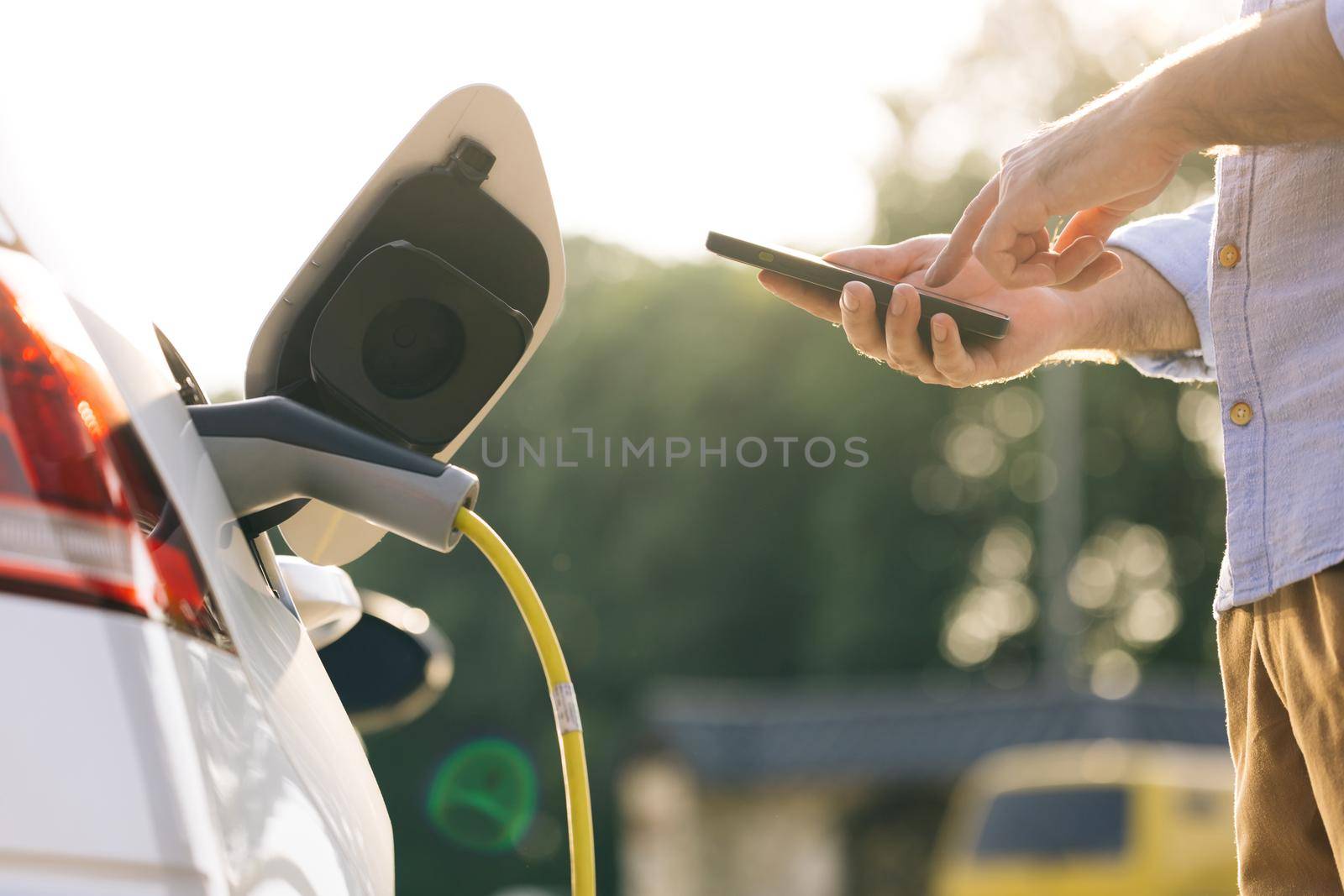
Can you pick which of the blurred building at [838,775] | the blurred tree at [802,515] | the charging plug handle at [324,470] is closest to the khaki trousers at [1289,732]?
the charging plug handle at [324,470]

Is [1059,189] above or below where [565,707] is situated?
above

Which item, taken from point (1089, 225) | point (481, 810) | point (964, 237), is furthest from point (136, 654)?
point (481, 810)

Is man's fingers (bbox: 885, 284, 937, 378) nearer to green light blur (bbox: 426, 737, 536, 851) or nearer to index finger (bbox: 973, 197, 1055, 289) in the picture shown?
index finger (bbox: 973, 197, 1055, 289)

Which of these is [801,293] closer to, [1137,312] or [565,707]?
[1137,312]

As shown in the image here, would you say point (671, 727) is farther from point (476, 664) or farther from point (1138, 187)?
point (1138, 187)

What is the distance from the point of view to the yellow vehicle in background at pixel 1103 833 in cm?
1203

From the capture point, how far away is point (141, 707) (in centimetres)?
77

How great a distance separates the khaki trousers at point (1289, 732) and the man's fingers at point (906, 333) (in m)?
0.43

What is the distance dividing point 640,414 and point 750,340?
2.32 meters

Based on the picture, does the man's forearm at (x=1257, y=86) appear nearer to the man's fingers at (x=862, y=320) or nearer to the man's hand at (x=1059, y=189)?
the man's hand at (x=1059, y=189)

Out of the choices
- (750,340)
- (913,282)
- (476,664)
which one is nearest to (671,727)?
(476,664)

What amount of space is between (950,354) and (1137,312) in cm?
30

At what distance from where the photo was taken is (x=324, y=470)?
1148 millimetres

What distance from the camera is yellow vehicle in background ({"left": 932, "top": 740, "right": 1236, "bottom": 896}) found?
12031 mm
